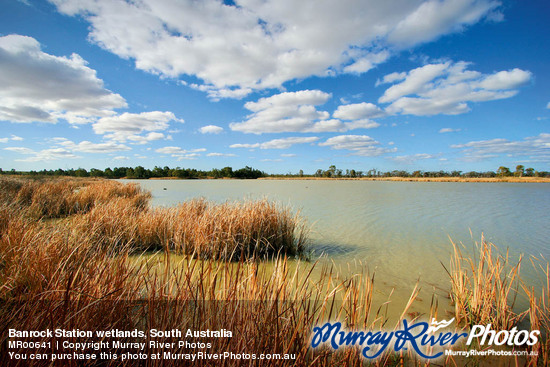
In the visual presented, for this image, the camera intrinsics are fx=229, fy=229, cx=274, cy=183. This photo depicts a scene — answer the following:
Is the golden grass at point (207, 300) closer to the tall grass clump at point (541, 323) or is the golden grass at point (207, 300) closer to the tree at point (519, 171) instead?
the tall grass clump at point (541, 323)

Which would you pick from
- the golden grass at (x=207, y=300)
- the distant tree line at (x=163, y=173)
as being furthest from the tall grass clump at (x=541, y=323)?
the distant tree line at (x=163, y=173)

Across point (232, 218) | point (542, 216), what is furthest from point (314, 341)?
point (542, 216)

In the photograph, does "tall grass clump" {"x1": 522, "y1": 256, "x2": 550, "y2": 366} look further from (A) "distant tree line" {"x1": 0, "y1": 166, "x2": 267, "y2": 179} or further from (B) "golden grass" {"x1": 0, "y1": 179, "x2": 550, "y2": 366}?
(A) "distant tree line" {"x1": 0, "y1": 166, "x2": 267, "y2": 179}

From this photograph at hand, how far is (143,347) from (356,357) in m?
1.42

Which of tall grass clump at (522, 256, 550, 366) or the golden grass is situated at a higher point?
the golden grass

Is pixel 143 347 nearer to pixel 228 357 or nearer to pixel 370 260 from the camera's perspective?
pixel 228 357

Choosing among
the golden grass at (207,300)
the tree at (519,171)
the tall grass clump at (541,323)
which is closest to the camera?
the golden grass at (207,300)

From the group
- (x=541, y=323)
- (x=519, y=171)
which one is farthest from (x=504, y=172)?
(x=541, y=323)

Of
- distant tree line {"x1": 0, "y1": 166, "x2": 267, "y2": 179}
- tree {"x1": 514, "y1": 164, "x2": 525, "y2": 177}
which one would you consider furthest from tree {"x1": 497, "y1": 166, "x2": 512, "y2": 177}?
distant tree line {"x1": 0, "y1": 166, "x2": 267, "y2": 179}

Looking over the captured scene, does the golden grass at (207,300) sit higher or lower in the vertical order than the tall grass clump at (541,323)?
higher

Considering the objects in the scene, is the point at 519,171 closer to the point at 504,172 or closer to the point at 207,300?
the point at 504,172

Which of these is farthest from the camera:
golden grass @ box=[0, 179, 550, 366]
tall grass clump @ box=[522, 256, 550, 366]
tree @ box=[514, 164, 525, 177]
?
tree @ box=[514, 164, 525, 177]

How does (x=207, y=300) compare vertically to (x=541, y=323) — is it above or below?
above

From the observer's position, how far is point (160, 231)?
5484mm
